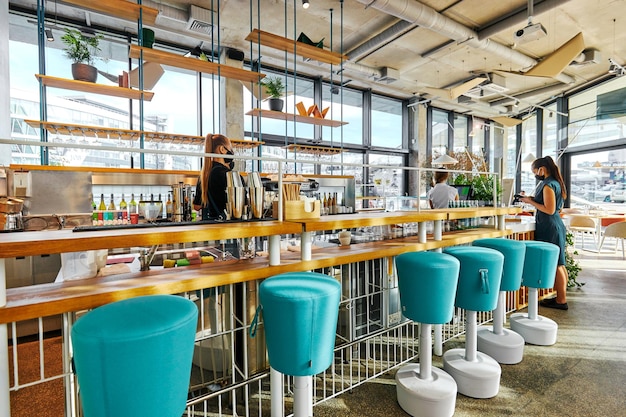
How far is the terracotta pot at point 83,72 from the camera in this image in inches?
151

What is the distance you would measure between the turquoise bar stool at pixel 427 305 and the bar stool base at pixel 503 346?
31.4 inches

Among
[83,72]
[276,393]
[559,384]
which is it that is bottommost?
[559,384]

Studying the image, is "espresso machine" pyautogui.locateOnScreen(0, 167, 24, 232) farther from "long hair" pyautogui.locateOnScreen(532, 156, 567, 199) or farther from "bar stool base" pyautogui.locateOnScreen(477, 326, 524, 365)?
"long hair" pyautogui.locateOnScreen(532, 156, 567, 199)

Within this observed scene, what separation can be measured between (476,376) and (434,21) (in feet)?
15.4

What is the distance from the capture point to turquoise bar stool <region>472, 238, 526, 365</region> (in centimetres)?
258

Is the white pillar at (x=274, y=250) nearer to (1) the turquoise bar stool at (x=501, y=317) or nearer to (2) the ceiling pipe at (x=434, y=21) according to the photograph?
(1) the turquoise bar stool at (x=501, y=317)

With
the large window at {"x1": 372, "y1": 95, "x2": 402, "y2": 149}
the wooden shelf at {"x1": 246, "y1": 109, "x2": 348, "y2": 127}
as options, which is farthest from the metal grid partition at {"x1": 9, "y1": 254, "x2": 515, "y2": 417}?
the large window at {"x1": 372, "y1": 95, "x2": 402, "y2": 149}

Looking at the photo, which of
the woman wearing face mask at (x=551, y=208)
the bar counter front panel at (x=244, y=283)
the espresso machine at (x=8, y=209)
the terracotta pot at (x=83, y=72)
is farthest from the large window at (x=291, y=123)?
the bar counter front panel at (x=244, y=283)

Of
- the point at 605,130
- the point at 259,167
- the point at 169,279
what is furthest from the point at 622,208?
the point at 169,279

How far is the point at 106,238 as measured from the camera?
1285 mm

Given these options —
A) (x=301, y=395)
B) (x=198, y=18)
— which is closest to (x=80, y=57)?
(x=198, y=18)

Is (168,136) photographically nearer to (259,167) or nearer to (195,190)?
(259,167)

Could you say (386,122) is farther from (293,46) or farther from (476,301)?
(476,301)

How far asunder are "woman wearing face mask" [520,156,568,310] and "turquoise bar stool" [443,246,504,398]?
1.91 metres
